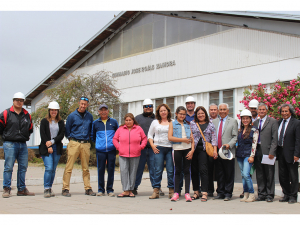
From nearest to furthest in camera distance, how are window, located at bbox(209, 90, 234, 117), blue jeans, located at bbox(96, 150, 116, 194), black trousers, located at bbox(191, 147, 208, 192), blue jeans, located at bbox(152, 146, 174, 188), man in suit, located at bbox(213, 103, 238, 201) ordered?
1. black trousers, located at bbox(191, 147, 208, 192)
2. man in suit, located at bbox(213, 103, 238, 201)
3. blue jeans, located at bbox(152, 146, 174, 188)
4. blue jeans, located at bbox(96, 150, 116, 194)
5. window, located at bbox(209, 90, 234, 117)

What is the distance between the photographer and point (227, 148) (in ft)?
23.4

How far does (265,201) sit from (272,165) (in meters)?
0.74

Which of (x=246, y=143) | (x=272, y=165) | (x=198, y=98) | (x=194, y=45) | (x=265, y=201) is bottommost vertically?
(x=265, y=201)

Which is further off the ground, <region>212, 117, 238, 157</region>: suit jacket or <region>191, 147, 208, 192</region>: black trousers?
<region>212, 117, 238, 157</region>: suit jacket

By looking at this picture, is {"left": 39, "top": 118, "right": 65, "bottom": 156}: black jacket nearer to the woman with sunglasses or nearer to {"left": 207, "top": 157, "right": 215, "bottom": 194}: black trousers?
the woman with sunglasses

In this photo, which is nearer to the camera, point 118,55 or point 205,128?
point 205,128

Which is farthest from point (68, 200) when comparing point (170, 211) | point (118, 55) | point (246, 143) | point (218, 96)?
point (118, 55)

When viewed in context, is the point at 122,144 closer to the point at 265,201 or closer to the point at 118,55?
the point at 265,201

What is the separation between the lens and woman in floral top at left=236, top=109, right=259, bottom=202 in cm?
708

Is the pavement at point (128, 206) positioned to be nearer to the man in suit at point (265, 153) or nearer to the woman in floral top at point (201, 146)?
the man in suit at point (265, 153)

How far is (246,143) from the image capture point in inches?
283

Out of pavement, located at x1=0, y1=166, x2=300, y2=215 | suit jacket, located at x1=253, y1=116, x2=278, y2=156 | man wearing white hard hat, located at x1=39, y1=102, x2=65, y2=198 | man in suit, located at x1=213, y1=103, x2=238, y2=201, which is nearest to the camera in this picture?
pavement, located at x1=0, y1=166, x2=300, y2=215

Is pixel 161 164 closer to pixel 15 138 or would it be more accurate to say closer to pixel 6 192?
pixel 15 138

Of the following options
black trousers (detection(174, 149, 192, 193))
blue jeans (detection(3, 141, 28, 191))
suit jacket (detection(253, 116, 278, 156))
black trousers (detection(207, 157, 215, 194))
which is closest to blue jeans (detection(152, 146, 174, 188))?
black trousers (detection(174, 149, 192, 193))
